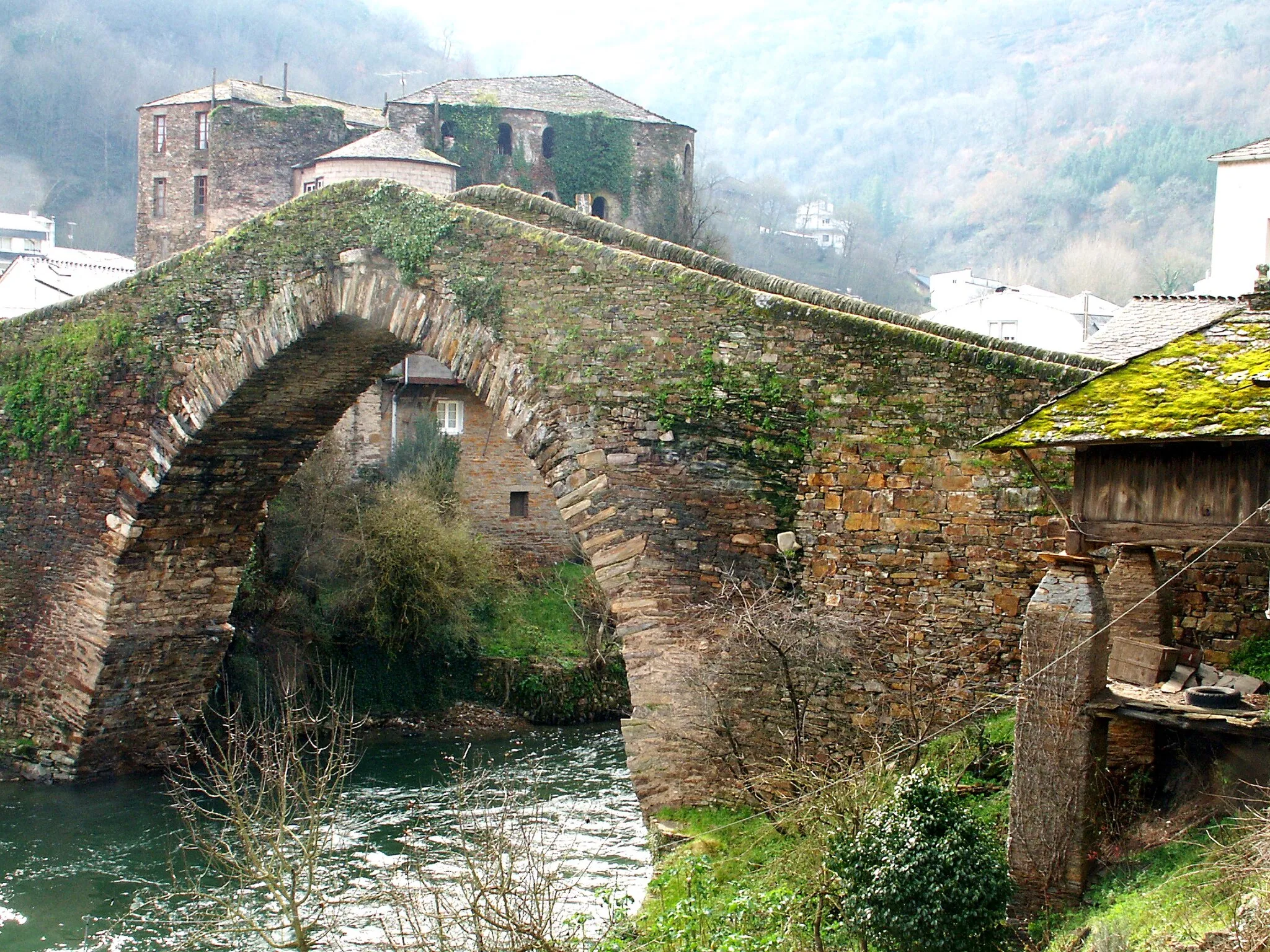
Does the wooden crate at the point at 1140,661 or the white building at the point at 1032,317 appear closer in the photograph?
the wooden crate at the point at 1140,661

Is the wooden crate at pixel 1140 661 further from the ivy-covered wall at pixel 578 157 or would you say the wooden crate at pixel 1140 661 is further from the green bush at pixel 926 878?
the ivy-covered wall at pixel 578 157

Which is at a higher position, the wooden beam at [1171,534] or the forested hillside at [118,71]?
the forested hillside at [118,71]

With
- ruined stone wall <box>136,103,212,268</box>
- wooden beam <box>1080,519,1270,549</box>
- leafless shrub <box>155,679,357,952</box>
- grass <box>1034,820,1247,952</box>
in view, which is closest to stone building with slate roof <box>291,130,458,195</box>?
ruined stone wall <box>136,103,212,268</box>

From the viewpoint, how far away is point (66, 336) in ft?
45.7

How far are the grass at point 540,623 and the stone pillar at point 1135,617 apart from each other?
12057 mm

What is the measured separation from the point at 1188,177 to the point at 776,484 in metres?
46.7

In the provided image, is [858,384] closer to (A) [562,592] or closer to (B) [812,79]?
(A) [562,592]

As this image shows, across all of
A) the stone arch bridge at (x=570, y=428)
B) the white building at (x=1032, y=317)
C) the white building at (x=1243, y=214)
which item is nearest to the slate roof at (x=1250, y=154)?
the white building at (x=1243, y=214)

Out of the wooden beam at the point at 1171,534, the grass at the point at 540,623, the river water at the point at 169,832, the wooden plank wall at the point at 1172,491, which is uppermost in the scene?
the wooden plank wall at the point at 1172,491

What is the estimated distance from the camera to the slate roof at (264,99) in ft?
103

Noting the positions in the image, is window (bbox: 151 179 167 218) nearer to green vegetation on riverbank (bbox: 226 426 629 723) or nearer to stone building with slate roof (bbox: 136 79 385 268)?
stone building with slate roof (bbox: 136 79 385 268)

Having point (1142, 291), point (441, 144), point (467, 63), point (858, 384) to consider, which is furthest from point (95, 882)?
point (467, 63)

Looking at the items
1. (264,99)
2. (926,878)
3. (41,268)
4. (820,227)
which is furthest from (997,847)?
(820,227)

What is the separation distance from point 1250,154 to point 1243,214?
2.84 feet
